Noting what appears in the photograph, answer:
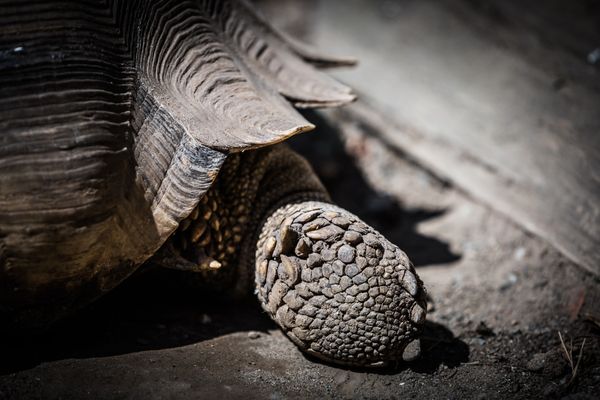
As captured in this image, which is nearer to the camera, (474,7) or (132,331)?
(132,331)

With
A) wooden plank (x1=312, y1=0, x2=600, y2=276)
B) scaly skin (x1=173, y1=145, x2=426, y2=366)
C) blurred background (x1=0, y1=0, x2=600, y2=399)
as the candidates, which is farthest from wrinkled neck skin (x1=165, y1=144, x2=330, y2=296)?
wooden plank (x1=312, y1=0, x2=600, y2=276)

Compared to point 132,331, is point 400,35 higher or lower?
higher

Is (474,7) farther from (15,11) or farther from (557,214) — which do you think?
(15,11)

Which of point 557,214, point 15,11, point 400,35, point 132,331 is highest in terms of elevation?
point 400,35

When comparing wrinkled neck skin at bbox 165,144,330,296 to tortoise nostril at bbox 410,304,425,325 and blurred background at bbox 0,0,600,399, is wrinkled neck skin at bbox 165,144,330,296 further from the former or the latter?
tortoise nostril at bbox 410,304,425,325

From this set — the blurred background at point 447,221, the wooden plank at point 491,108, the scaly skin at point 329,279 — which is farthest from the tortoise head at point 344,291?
the wooden plank at point 491,108

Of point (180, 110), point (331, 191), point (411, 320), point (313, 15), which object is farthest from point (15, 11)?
point (313, 15)
